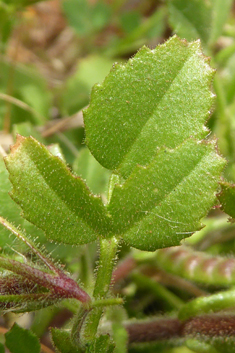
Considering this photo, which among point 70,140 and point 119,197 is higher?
point 119,197

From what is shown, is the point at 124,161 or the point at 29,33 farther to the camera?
the point at 29,33

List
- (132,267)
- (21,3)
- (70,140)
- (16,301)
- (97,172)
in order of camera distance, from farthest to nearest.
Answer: (70,140) < (21,3) < (132,267) < (97,172) < (16,301)

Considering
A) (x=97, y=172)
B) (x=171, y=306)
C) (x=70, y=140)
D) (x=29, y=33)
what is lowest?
(x=171, y=306)

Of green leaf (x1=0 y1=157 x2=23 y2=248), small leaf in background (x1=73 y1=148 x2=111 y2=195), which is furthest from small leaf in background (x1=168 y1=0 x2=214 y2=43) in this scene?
green leaf (x1=0 y1=157 x2=23 y2=248)

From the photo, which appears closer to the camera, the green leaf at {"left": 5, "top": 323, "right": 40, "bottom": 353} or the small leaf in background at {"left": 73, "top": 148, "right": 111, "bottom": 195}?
the green leaf at {"left": 5, "top": 323, "right": 40, "bottom": 353}

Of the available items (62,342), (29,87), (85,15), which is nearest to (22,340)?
(62,342)

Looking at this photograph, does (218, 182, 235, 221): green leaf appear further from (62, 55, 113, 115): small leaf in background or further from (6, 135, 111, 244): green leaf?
(62, 55, 113, 115): small leaf in background

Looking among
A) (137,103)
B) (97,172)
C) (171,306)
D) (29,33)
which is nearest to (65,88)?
Result: (29,33)

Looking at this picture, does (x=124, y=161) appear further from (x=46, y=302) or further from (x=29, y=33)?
(x=29, y=33)
